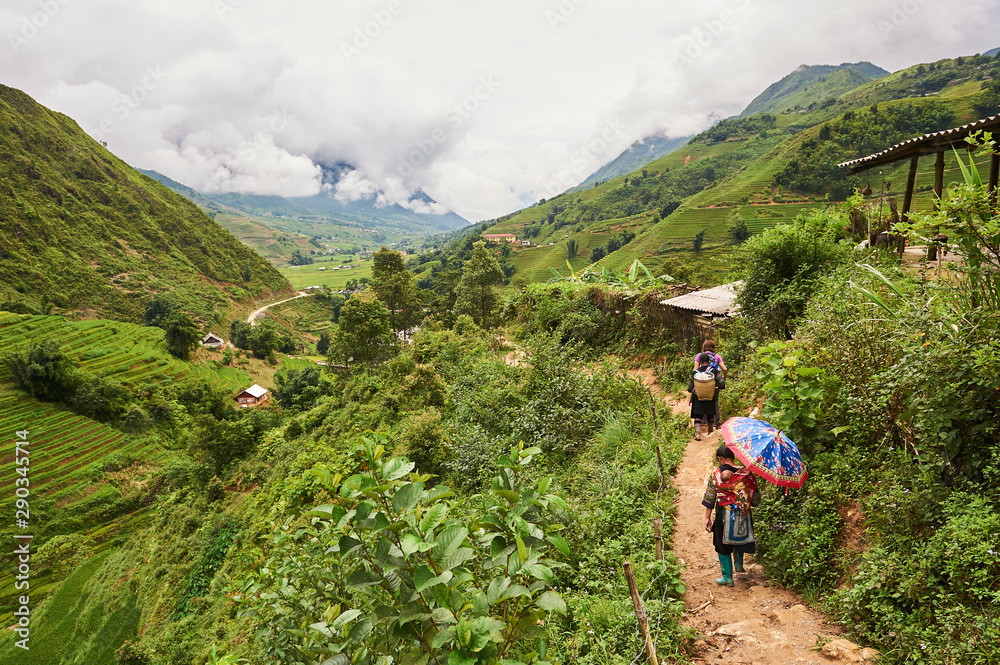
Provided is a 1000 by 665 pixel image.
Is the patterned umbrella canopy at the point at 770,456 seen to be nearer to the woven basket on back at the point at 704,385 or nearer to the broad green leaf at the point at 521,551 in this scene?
the woven basket on back at the point at 704,385

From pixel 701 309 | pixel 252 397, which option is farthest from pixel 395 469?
pixel 252 397

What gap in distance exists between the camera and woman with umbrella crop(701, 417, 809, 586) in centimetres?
349

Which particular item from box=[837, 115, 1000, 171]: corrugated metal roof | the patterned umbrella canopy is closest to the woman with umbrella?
the patterned umbrella canopy

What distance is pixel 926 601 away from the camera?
→ 2611 millimetres

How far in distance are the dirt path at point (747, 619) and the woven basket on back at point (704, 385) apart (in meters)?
2.00

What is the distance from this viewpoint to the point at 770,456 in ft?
11.5

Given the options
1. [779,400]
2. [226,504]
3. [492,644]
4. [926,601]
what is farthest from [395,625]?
[226,504]

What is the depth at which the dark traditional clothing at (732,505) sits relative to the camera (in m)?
3.55

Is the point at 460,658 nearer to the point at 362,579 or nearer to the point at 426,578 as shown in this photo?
the point at 426,578

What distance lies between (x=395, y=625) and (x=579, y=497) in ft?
14.1

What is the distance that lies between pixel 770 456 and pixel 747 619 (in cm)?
129

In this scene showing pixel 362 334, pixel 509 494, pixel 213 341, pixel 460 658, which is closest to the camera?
pixel 460 658

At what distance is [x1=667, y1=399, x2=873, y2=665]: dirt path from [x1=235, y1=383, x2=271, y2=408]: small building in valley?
4553 cm

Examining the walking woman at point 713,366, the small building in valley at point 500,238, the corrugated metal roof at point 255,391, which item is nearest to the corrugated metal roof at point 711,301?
the walking woman at point 713,366
